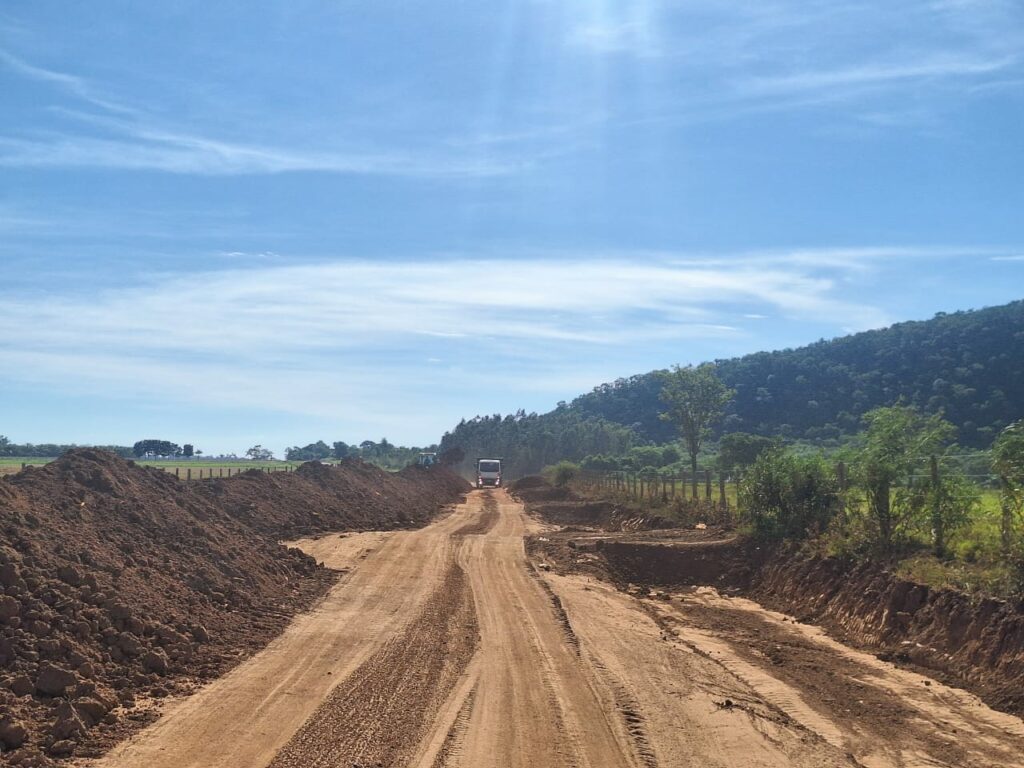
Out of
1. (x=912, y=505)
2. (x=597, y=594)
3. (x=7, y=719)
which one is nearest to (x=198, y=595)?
(x=7, y=719)

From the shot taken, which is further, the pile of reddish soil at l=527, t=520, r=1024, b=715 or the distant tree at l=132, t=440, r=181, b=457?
the distant tree at l=132, t=440, r=181, b=457

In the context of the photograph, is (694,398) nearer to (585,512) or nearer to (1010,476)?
(585,512)

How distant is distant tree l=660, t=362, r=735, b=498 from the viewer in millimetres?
54594

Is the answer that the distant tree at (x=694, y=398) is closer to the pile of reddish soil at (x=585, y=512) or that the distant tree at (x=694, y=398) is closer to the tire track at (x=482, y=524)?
the pile of reddish soil at (x=585, y=512)

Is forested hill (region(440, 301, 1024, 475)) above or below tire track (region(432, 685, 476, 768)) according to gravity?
above

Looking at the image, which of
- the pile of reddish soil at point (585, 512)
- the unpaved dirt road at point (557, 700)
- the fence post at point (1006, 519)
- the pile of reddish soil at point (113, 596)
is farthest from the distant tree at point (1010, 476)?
the pile of reddish soil at point (585, 512)

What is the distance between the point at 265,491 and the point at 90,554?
21.4m

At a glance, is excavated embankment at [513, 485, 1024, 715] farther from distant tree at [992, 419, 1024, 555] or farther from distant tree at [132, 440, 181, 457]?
distant tree at [132, 440, 181, 457]

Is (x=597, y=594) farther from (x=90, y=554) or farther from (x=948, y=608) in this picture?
(x=90, y=554)

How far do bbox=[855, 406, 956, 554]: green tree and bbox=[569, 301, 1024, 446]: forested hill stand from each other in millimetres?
69738

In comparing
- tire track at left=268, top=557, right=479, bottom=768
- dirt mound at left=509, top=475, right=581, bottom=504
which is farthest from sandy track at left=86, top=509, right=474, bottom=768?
dirt mound at left=509, top=475, right=581, bottom=504

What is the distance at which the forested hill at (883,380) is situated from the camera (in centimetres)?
9538

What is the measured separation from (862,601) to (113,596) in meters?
12.7

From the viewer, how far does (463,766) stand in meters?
8.17
